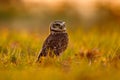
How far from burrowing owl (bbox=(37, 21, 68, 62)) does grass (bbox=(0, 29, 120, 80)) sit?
0.34ft

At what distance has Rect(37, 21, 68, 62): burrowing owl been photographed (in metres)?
7.16

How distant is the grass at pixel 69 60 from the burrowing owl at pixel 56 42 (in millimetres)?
105

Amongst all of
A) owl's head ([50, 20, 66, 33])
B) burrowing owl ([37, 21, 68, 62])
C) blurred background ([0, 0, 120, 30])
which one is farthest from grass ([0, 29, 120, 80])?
blurred background ([0, 0, 120, 30])

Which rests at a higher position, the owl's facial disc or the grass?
the owl's facial disc

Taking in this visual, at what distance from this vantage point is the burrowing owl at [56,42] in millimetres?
7164

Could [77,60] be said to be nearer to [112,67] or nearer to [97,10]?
[112,67]

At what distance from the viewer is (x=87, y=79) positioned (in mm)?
5543

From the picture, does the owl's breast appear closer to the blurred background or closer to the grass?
the grass

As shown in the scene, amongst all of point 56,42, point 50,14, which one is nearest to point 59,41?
point 56,42

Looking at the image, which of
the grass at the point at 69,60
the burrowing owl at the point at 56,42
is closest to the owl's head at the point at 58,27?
the burrowing owl at the point at 56,42

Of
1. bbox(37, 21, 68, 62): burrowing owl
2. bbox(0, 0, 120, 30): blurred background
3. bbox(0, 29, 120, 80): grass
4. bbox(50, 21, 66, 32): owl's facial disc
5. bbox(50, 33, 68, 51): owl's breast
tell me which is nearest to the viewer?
bbox(0, 29, 120, 80): grass

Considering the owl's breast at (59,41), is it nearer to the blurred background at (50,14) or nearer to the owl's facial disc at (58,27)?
the owl's facial disc at (58,27)

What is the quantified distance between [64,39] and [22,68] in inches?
49.3

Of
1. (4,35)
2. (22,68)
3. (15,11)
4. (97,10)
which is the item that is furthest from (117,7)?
(22,68)
